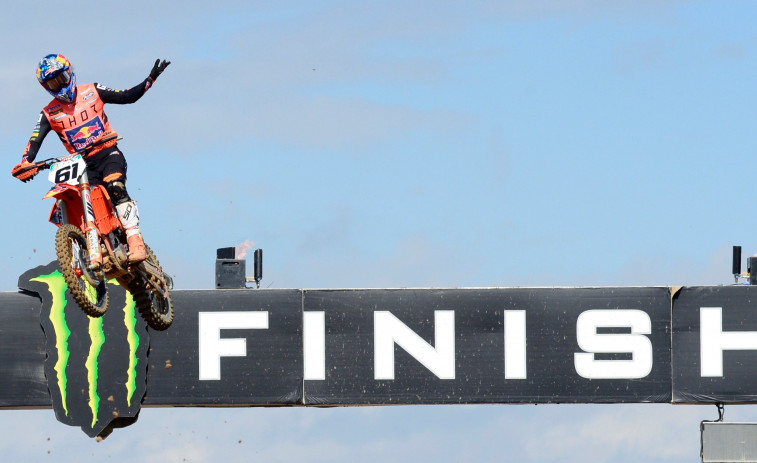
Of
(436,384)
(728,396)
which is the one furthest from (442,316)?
(728,396)

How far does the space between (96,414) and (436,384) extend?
5.98 metres

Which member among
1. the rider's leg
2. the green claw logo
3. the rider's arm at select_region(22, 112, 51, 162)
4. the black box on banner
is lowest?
the green claw logo

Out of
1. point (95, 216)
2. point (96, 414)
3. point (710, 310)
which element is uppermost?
point (95, 216)

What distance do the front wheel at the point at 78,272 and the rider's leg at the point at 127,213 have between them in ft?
1.92

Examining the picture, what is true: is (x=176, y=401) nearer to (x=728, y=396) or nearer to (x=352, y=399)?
(x=352, y=399)

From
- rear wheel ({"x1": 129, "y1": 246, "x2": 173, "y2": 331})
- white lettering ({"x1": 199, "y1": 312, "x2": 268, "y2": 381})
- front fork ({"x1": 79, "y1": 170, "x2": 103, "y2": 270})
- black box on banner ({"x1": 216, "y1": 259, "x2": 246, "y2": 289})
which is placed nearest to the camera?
front fork ({"x1": 79, "y1": 170, "x2": 103, "y2": 270})

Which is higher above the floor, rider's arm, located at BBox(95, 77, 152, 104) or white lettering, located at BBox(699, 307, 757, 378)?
rider's arm, located at BBox(95, 77, 152, 104)

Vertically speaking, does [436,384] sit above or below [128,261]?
below

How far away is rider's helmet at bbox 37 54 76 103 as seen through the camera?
19625mm

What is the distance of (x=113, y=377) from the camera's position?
92.6 ft

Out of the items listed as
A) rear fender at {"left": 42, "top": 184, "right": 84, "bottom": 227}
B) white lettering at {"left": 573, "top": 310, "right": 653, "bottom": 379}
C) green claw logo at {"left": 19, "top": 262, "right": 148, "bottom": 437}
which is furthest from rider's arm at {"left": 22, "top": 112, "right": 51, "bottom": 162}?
white lettering at {"left": 573, "top": 310, "right": 653, "bottom": 379}

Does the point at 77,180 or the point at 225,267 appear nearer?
the point at 77,180

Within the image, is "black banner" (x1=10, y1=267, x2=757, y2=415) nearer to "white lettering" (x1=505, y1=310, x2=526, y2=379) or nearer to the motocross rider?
"white lettering" (x1=505, y1=310, x2=526, y2=379)

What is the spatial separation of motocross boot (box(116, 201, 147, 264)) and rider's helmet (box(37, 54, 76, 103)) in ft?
4.91
